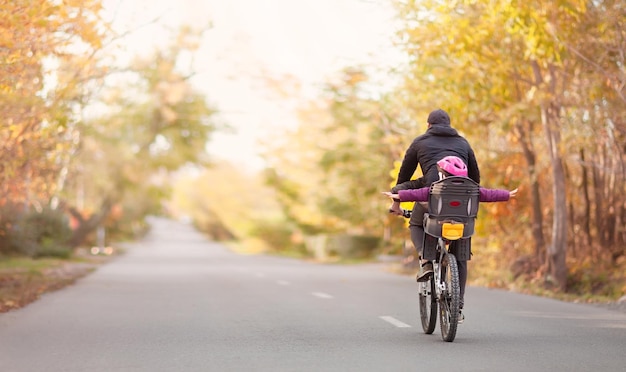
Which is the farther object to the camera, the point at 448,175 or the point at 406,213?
the point at 406,213

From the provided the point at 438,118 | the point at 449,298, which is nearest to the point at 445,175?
the point at 438,118

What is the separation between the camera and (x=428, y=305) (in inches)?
395

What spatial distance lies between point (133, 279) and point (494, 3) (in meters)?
12.2

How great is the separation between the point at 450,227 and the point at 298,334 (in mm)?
2209

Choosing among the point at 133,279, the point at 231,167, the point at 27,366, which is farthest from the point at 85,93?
the point at 231,167

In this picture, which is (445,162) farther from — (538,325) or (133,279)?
(133,279)

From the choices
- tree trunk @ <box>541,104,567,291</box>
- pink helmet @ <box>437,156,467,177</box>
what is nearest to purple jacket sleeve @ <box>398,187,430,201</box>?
pink helmet @ <box>437,156,467,177</box>

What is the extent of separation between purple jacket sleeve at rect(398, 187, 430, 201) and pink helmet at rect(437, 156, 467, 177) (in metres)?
0.25

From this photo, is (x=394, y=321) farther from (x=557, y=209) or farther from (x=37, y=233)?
(x=37, y=233)

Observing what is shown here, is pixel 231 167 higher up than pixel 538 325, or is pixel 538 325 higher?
pixel 231 167

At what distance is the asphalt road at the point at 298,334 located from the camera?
8.34 metres

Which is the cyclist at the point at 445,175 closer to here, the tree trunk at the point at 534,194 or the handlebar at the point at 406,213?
the handlebar at the point at 406,213

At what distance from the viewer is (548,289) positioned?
701 inches

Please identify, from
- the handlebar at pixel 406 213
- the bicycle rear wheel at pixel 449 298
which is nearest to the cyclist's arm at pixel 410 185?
the handlebar at pixel 406 213
